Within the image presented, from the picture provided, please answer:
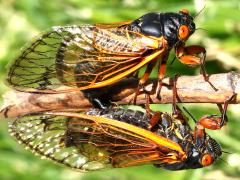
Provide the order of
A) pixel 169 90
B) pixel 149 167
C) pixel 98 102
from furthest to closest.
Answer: pixel 149 167 → pixel 98 102 → pixel 169 90

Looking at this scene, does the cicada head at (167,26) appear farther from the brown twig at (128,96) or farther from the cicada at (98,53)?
the brown twig at (128,96)

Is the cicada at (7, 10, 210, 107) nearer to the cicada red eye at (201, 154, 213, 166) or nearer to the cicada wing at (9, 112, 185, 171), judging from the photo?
the cicada wing at (9, 112, 185, 171)

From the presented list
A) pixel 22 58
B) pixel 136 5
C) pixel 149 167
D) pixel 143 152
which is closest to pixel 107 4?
pixel 136 5

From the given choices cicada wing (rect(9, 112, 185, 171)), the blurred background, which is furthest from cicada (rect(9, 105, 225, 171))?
the blurred background

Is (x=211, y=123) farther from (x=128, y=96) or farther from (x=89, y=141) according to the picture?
(x=89, y=141)

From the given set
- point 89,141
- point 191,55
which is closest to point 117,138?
point 89,141

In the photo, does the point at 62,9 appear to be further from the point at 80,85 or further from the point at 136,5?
the point at 80,85
